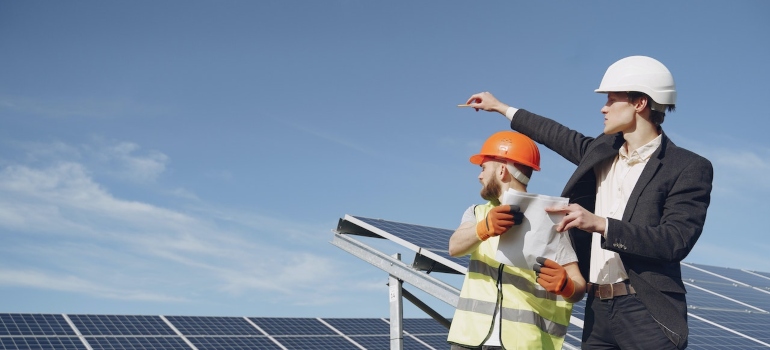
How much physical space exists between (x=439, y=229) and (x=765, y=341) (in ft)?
11.0

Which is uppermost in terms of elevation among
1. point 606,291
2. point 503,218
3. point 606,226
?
point 503,218

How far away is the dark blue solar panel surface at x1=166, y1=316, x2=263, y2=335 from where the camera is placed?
1277cm

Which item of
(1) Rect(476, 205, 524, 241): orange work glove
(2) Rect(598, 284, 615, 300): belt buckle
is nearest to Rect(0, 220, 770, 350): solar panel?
(1) Rect(476, 205, 524, 241): orange work glove

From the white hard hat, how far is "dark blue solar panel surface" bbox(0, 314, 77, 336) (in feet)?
31.5

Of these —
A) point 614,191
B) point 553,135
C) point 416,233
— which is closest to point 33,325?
point 416,233

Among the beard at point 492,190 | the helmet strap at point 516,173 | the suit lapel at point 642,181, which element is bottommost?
the suit lapel at point 642,181

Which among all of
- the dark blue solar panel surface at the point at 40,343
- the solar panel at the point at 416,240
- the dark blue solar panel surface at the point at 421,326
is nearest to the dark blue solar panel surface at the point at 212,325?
the dark blue solar panel surface at the point at 40,343

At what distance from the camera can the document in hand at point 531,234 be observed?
3701 millimetres

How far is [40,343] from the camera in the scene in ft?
36.4

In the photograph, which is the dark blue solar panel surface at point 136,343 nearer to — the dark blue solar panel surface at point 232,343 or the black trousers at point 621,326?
the dark blue solar panel surface at point 232,343

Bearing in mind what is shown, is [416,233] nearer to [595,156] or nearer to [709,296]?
[595,156]

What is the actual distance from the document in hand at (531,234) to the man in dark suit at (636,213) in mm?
55

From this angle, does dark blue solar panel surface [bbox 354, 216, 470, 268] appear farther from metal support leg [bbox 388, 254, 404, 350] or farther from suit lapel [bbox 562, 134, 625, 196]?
suit lapel [bbox 562, 134, 625, 196]

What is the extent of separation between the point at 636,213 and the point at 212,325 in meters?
10.4
